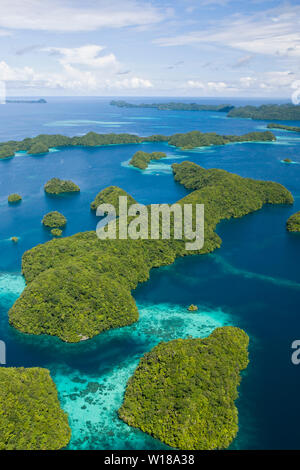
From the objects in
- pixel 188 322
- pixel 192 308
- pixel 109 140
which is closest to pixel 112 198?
pixel 192 308

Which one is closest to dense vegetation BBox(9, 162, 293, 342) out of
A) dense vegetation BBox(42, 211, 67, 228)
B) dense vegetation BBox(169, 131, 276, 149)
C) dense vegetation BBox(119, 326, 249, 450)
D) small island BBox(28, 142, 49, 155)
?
dense vegetation BBox(119, 326, 249, 450)

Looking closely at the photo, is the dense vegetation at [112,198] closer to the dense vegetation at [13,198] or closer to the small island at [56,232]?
the small island at [56,232]

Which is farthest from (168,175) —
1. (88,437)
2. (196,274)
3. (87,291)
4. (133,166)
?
(88,437)

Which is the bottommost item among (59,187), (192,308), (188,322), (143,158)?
(188,322)

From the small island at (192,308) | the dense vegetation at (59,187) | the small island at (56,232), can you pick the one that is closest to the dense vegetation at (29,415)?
the small island at (192,308)

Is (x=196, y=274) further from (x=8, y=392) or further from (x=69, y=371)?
(x=8, y=392)

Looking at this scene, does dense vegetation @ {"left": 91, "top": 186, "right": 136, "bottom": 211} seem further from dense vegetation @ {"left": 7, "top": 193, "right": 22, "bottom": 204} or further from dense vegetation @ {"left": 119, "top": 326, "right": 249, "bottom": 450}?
dense vegetation @ {"left": 119, "top": 326, "right": 249, "bottom": 450}

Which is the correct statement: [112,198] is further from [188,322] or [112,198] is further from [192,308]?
[188,322]

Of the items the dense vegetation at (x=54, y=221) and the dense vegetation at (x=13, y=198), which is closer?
the dense vegetation at (x=54, y=221)
